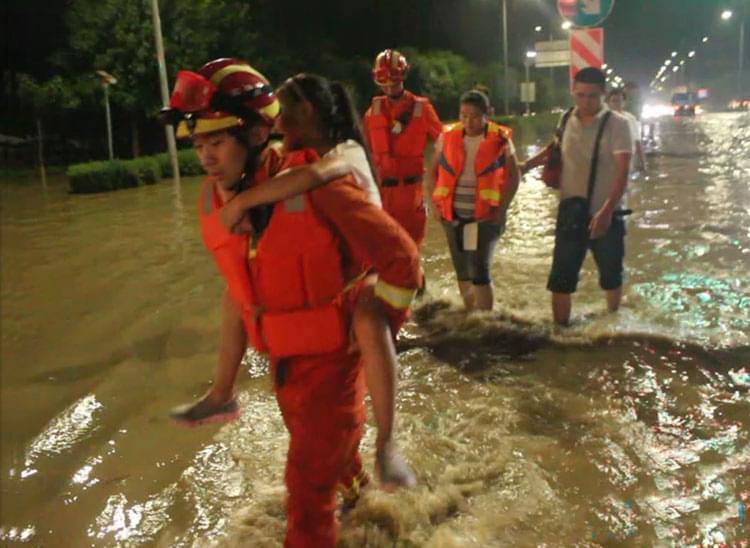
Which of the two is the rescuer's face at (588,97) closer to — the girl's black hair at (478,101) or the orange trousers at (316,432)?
the girl's black hair at (478,101)

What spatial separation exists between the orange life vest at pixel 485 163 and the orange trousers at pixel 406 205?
274 mm

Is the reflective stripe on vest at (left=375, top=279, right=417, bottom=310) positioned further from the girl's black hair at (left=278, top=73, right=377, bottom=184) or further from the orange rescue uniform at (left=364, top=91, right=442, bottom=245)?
the orange rescue uniform at (left=364, top=91, right=442, bottom=245)

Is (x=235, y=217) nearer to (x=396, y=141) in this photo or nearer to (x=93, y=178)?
(x=396, y=141)

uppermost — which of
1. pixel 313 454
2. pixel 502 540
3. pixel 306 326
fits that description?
pixel 306 326

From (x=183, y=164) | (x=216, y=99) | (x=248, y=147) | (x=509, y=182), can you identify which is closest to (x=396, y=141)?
(x=509, y=182)

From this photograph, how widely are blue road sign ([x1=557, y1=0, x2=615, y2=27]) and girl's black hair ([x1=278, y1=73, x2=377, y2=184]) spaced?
571 centimetres

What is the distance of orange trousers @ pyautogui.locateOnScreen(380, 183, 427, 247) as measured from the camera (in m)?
5.70

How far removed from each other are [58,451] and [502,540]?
2.43 meters

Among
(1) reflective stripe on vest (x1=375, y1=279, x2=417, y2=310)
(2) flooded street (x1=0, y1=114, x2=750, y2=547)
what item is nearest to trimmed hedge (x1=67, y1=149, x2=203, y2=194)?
(2) flooded street (x1=0, y1=114, x2=750, y2=547)

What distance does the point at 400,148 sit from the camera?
5.70 metres

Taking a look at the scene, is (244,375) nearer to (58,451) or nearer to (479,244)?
(58,451)

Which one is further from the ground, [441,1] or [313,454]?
[441,1]

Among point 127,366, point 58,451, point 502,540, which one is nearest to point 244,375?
point 127,366

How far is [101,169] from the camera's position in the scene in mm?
17969
